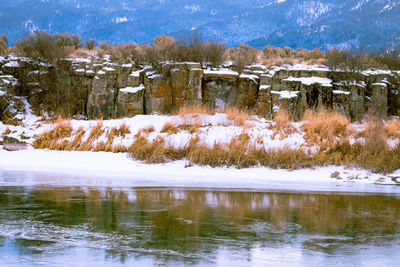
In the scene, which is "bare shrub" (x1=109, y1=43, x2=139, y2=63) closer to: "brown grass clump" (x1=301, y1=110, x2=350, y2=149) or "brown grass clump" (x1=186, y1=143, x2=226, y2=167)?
"brown grass clump" (x1=186, y1=143, x2=226, y2=167)

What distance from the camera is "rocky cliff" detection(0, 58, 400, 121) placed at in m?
17.1

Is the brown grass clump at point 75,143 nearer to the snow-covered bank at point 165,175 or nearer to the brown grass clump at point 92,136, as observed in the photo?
the brown grass clump at point 92,136

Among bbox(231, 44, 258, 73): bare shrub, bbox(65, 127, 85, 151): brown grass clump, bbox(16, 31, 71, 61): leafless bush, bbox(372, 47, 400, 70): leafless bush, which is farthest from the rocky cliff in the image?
bbox(65, 127, 85, 151): brown grass clump

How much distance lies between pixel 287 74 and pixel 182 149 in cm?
747

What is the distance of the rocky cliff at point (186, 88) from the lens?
675 inches

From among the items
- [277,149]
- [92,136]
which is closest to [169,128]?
[92,136]

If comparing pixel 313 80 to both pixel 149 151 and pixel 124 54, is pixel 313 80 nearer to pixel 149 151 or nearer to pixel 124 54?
pixel 124 54

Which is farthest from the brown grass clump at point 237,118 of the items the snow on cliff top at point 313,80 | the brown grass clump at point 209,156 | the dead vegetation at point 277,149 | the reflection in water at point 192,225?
the reflection in water at point 192,225

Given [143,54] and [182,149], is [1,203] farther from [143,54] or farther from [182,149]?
[143,54]

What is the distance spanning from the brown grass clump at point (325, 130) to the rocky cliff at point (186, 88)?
12.3ft

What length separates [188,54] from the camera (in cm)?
1880

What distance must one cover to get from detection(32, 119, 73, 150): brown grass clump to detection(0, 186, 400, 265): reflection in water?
18.1ft

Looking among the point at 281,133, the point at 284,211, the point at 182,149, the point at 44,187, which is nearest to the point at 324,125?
the point at 281,133

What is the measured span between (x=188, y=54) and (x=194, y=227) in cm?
1400
